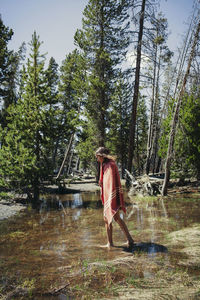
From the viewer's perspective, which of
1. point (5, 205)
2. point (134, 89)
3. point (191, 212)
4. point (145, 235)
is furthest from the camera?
point (134, 89)

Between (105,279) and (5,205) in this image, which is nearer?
(105,279)

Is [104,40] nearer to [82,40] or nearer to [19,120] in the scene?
[82,40]

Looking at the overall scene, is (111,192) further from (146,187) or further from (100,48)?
(100,48)

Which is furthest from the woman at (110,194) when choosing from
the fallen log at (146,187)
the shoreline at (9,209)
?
the fallen log at (146,187)

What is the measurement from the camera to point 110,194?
485cm

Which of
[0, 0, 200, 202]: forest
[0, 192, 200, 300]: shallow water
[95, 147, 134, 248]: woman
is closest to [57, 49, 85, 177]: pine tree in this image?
[0, 0, 200, 202]: forest

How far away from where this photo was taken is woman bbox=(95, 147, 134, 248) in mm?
4777

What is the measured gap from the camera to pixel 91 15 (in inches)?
724

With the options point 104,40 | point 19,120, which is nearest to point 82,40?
point 104,40

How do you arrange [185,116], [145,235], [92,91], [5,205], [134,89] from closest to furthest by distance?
[145,235], [5,205], [185,116], [134,89], [92,91]

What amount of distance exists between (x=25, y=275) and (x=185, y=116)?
1291 cm

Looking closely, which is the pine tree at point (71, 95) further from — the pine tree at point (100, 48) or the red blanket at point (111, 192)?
the red blanket at point (111, 192)

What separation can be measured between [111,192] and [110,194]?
5 centimetres

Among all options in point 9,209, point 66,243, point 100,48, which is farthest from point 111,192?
point 100,48
